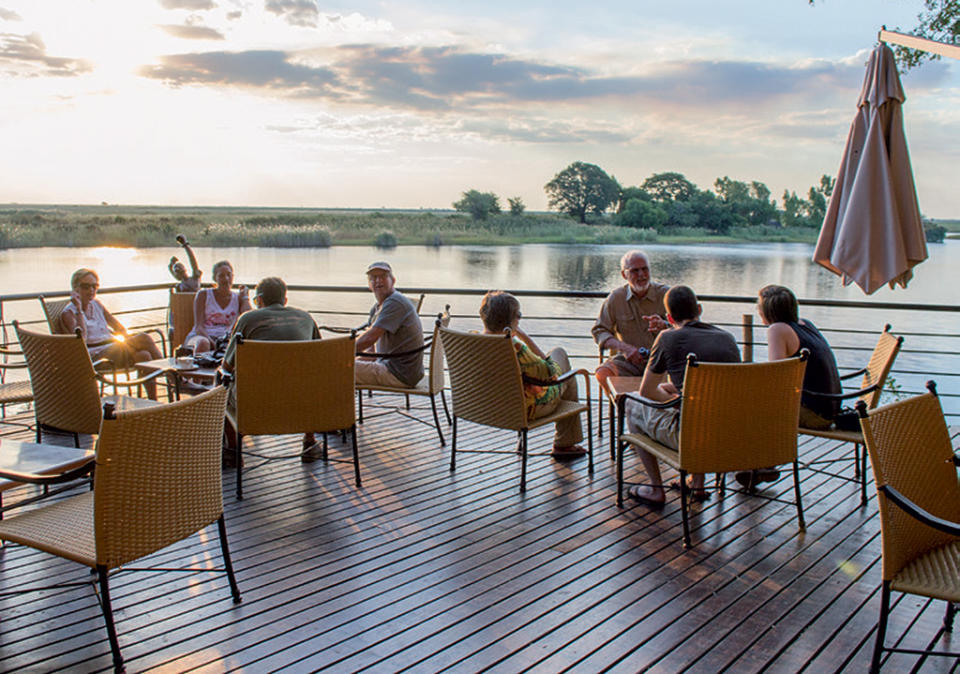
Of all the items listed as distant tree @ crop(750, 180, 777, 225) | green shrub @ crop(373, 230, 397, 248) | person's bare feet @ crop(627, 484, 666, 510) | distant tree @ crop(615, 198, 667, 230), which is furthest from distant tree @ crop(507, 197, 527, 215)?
person's bare feet @ crop(627, 484, 666, 510)

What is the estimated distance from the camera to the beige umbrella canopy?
12.5 feet

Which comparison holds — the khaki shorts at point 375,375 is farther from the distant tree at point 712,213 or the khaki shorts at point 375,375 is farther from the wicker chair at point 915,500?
the distant tree at point 712,213

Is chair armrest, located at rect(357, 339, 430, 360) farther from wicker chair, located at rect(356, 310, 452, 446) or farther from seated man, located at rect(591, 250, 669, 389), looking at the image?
seated man, located at rect(591, 250, 669, 389)

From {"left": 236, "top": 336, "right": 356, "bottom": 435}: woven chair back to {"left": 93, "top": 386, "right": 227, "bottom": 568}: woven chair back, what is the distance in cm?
99

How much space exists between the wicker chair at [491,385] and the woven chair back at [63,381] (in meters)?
1.78

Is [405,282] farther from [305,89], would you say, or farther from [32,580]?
[32,580]

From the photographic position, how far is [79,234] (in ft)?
41.6

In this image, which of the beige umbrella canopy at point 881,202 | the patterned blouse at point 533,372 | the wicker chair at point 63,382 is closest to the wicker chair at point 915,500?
the beige umbrella canopy at point 881,202

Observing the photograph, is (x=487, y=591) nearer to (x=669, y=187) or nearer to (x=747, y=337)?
(x=747, y=337)

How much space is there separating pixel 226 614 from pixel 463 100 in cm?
2780

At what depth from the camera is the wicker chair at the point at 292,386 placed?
3365 millimetres

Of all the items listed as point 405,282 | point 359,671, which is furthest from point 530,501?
point 405,282

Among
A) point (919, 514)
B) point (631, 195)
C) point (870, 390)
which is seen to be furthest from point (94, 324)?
point (631, 195)

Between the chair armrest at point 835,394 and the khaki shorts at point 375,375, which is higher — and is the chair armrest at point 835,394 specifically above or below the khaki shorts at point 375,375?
above
